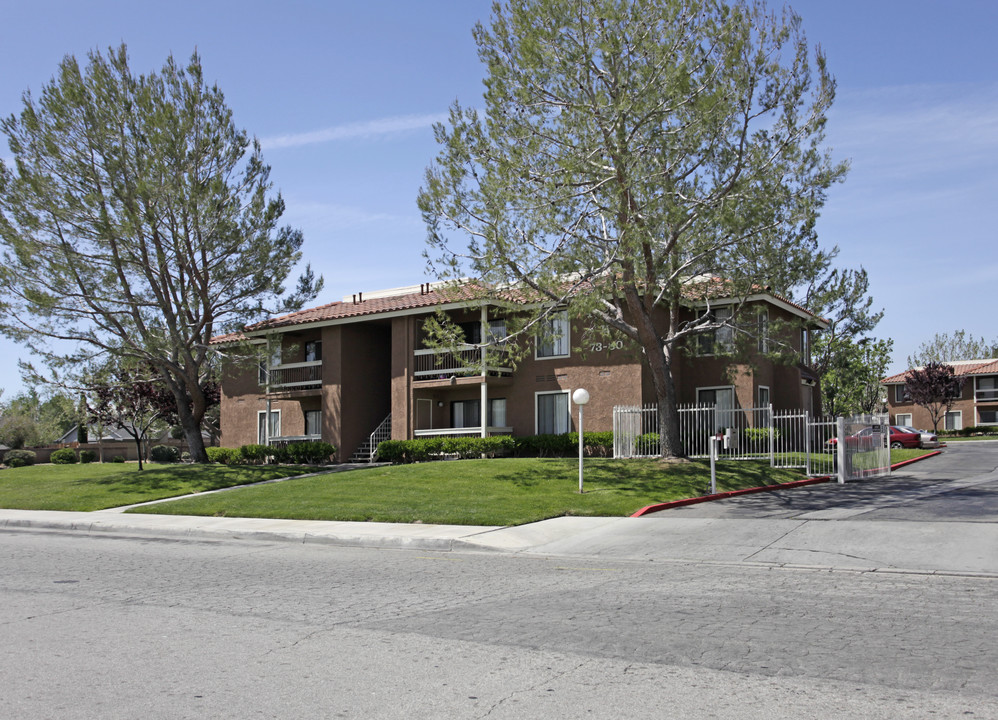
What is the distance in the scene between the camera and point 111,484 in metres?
25.2

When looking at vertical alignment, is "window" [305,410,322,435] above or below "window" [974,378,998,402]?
below

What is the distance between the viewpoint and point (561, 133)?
20.6 meters

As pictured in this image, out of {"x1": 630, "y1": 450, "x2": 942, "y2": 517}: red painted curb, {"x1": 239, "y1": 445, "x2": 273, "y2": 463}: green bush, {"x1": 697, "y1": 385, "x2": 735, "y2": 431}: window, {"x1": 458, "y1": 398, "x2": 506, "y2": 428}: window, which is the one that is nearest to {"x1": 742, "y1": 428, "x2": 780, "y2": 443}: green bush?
{"x1": 697, "y1": 385, "x2": 735, "y2": 431}: window

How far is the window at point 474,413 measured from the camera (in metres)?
33.1

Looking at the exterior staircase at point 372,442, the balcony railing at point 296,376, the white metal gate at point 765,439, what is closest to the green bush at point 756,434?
the white metal gate at point 765,439

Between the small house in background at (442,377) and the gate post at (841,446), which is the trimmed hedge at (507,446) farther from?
the gate post at (841,446)

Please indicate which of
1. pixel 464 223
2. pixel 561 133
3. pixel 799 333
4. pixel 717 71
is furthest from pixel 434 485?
pixel 799 333

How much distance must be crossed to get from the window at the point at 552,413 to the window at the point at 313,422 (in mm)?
10221

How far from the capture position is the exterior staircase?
33625 millimetres

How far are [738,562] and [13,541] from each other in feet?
39.7

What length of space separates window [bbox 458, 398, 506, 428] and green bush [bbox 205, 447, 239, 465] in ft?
29.8

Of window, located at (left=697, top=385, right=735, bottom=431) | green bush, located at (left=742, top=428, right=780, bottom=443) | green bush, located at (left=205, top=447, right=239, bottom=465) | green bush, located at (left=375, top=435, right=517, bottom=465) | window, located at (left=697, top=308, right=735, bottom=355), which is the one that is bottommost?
green bush, located at (left=205, top=447, right=239, bottom=465)

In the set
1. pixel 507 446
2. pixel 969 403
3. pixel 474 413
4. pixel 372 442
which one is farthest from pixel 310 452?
pixel 969 403

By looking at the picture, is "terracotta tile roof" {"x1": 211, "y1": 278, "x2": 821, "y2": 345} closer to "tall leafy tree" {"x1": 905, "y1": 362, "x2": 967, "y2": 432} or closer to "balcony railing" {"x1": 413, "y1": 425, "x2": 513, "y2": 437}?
"balcony railing" {"x1": 413, "y1": 425, "x2": 513, "y2": 437}
